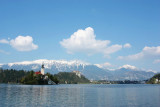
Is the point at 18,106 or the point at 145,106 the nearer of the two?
the point at 18,106

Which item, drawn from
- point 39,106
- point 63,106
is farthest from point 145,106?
point 39,106

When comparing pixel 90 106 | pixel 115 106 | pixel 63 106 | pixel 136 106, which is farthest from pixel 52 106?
pixel 136 106

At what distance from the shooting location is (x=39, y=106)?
50.2m

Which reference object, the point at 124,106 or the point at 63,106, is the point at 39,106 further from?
the point at 124,106

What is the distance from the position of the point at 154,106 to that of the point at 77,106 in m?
19.2

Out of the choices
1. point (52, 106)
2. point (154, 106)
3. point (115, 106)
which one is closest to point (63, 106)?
point (52, 106)

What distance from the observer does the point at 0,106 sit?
47875mm

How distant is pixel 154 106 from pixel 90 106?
1601 cm

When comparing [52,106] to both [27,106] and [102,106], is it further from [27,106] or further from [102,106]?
[102,106]

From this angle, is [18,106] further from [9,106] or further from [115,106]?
[115,106]

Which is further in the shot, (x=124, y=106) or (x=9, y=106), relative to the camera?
(x=124, y=106)

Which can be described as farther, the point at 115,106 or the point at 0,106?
the point at 115,106

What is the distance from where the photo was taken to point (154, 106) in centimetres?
5225

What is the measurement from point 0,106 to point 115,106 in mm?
27300
